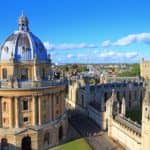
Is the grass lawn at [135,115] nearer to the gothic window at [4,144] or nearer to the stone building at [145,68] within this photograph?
the gothic window at [4,144]

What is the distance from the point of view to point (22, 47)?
4644 cm

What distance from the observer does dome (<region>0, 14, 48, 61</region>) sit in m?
46.1

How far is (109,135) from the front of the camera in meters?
45.9

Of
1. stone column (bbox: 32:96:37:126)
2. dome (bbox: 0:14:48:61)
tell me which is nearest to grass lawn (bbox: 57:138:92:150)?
stone column (bbox: 32:96:37:126)

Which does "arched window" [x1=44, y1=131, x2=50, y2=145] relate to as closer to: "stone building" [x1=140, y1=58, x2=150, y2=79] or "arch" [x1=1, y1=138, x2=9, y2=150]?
"arch" [x1=1, y1=138, x2=9, y2=150]

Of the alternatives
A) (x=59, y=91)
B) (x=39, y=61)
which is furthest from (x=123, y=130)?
(x=39, y=61)

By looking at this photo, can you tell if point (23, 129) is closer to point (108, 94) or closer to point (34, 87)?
point (34, 87)

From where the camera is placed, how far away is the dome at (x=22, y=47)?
4612 centimetres

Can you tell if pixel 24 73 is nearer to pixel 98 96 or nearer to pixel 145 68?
pixel 98 96

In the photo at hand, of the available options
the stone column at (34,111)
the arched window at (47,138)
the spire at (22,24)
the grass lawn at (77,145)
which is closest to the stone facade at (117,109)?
the grass lawn at (77,145)

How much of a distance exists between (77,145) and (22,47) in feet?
65.0

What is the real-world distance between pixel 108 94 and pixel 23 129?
3231 centimetres

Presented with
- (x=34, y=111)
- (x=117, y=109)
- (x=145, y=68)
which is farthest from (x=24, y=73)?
(x=145, y=68)

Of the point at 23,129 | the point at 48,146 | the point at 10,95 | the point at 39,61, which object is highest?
the point at 39,61
